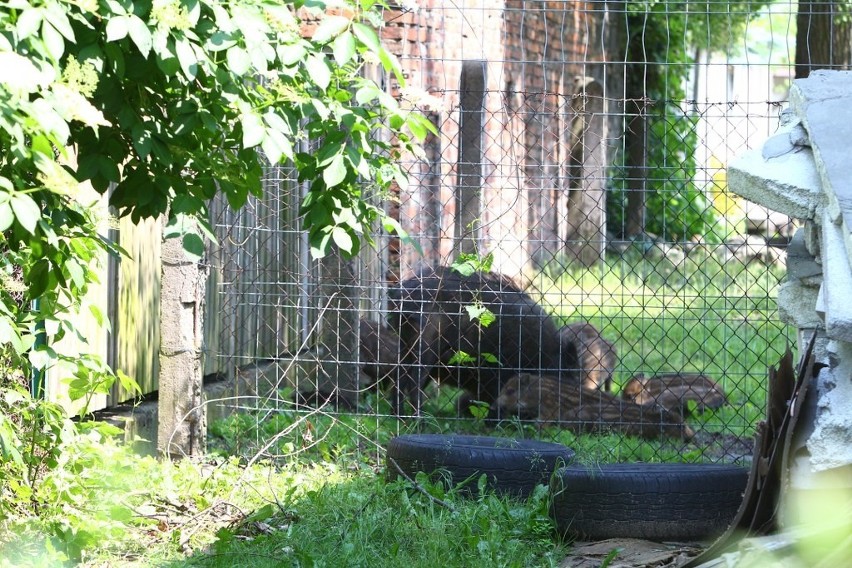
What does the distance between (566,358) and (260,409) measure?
247 centimetres

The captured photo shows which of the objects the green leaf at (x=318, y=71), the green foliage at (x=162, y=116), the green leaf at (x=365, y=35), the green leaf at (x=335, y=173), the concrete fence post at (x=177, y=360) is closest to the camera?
the green foliage at (x=162, y=116)

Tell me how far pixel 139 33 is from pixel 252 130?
1.26ft

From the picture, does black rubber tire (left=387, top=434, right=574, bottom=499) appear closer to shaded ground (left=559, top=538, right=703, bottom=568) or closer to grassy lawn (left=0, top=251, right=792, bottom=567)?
grassy lawn (left=0, top=251, right=792, bottom=567)

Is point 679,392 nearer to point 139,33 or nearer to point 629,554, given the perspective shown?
point 629,554

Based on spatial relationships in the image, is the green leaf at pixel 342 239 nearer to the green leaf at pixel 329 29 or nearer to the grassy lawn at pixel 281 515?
the green leaf at pixel 329 29

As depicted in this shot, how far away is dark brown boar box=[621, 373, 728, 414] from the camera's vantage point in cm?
708

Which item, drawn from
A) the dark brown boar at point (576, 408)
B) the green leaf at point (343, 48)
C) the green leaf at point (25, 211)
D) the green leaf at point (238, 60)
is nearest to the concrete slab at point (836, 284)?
the green leaf at point (343, 48)

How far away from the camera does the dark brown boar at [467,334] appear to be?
6797 millimetres

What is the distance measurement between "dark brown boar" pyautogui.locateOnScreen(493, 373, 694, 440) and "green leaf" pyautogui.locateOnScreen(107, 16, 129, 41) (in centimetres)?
428

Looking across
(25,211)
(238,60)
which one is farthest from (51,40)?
(238,60)

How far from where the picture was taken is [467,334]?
7.15 m

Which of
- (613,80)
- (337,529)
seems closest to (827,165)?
(337,529)

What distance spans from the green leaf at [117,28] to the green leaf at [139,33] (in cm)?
1

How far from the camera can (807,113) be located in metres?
3.65
